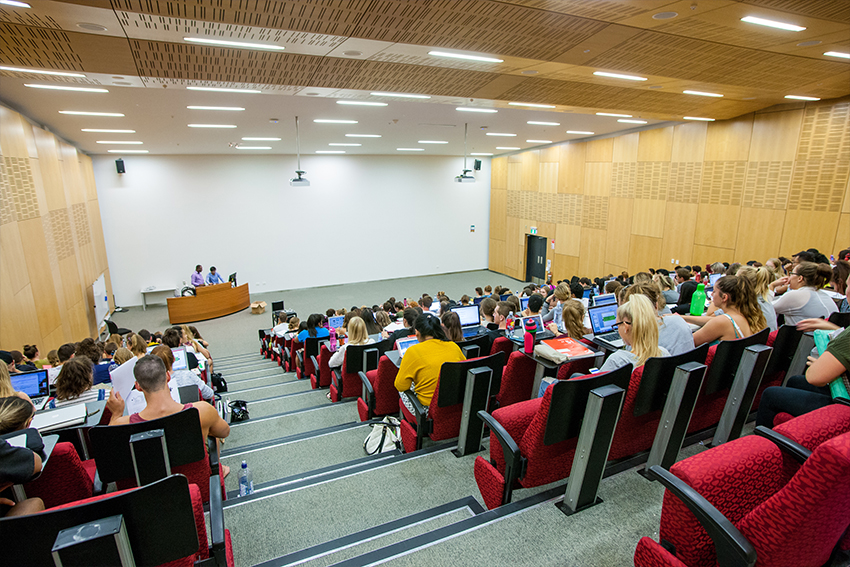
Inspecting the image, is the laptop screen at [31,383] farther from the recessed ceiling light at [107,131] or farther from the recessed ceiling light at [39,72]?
the recessed ceiling light at [107,131]

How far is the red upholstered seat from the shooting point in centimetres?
213

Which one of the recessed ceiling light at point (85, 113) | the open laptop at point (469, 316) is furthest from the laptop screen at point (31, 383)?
the recessed ceiling light at point (85, 113)

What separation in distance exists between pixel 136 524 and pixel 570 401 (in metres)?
2.07

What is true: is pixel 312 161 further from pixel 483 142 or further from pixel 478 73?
pixel 478 73

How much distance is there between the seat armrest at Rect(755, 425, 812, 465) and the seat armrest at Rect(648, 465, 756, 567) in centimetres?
45

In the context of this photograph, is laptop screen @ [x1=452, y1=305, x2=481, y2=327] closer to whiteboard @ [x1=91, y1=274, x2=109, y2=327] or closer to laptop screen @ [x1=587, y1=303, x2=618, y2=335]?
laptop screen @ [x1=587, y1=303, x2=618, y2=335]

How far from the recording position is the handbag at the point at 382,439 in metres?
3.83

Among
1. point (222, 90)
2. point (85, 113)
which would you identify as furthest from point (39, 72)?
point (85, 113)

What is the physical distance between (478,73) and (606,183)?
353 inches

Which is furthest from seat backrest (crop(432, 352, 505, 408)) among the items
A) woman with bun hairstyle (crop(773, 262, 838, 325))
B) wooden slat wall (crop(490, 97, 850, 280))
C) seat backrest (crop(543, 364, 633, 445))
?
wooden slat wall (crop(490, 97, 850, 280))

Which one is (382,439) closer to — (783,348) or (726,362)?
(726,362)

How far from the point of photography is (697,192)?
1068 cm

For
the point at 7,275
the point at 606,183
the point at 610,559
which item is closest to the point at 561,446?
the point at 610,559

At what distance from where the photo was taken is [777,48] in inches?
204
